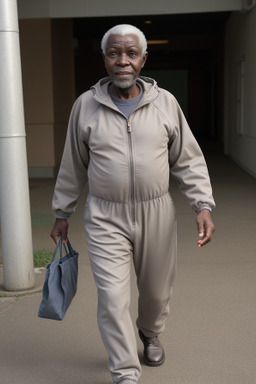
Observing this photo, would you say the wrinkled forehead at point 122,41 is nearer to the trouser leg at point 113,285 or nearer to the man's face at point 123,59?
the man's face at point 123,59

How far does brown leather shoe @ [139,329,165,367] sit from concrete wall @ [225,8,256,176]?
9.40m

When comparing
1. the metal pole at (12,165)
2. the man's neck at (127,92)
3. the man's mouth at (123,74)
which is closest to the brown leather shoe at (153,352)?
the man's neck at (127,92)

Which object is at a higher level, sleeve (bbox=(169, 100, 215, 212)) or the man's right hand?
sleeve (bbox=(169, 100, 215, 212))

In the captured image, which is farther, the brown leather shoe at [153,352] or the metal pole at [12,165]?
the metal pole at [12,165]

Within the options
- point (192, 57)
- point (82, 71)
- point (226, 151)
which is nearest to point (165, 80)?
point (192, 57)

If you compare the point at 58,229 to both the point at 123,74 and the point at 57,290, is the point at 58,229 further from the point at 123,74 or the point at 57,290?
the point at 123,74

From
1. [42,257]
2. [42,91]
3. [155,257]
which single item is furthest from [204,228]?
[42,91]

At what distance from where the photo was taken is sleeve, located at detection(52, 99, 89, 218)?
3219 millimetres

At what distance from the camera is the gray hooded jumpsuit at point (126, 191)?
2984mm

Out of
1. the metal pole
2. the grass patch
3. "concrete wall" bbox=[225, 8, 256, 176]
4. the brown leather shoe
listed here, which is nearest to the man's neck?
the brown leather shoe

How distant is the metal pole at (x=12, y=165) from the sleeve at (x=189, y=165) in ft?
5.74

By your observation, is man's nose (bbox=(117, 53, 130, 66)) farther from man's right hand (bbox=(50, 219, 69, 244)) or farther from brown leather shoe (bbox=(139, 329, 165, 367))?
brown leather shoe (bbox=(139, 329, 165, 367))

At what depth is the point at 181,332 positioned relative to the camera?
397 cm

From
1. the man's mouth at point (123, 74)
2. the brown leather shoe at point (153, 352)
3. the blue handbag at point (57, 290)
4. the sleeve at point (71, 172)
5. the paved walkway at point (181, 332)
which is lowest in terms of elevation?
the paved walkway at point (181, 332)
